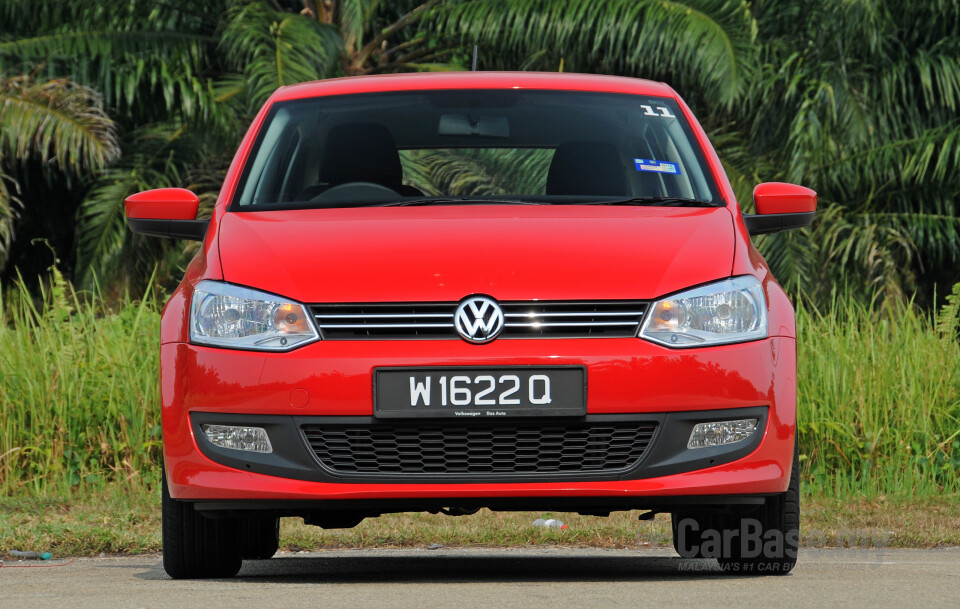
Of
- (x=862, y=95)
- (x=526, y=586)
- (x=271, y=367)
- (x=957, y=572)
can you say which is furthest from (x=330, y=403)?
(x=862, y=95)

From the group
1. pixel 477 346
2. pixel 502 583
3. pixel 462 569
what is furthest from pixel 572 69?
pixel 477 346

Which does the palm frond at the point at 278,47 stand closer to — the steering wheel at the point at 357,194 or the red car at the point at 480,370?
the steering wheel at the point at 357,194

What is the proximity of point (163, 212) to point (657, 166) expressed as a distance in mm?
1643

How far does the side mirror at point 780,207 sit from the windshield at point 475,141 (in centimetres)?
18

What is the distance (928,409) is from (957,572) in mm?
3603

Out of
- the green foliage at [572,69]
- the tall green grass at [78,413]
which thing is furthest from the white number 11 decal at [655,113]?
the green foliage at [572,69]

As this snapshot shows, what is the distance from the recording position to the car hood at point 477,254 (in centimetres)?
435

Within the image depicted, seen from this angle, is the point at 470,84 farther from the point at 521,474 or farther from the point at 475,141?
the point at 521,474

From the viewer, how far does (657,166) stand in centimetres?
547

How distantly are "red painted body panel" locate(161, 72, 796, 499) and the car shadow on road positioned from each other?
1.95ft

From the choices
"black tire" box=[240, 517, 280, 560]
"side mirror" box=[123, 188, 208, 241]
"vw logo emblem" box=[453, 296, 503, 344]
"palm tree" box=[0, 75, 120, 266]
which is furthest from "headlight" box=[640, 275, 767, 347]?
"palm tree" box=[0, 75, 120, 266]

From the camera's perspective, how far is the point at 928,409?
8562mm

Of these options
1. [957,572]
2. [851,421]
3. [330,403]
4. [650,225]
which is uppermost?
[650,225]

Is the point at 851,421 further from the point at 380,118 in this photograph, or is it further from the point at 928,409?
the point at 380,118
